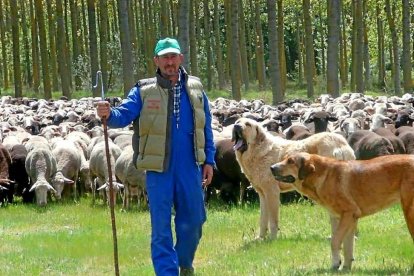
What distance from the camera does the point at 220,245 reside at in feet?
40.3

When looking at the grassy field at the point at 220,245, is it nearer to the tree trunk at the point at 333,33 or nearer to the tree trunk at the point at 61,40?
the tree trunk at the point at 333,33

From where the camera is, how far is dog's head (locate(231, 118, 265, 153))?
13.0 m

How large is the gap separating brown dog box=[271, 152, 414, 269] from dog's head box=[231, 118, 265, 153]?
335 cm

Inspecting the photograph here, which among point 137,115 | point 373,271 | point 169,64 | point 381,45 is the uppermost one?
point 381,45

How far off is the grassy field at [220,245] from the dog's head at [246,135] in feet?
4.52

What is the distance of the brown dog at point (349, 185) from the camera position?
920 cm

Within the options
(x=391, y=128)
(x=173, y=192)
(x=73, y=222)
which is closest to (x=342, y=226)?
(x=173, y=192)

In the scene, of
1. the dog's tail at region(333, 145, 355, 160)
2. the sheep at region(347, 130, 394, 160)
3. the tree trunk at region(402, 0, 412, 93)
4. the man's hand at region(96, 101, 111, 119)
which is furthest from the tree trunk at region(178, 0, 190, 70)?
the man's hand at region(96, 101, 111, 119)

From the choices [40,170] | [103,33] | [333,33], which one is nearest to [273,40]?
[333,33]

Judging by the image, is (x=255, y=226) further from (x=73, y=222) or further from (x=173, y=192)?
(x=173, y=192)

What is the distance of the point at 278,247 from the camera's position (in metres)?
11.5

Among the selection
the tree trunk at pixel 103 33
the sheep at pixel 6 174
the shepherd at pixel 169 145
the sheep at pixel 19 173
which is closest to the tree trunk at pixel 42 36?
the tree trunk at pixel 103 33

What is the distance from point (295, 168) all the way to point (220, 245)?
9.92 feet

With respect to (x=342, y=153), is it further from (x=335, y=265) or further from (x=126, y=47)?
(x=126, y=47)
